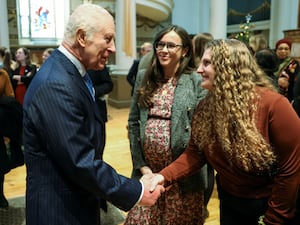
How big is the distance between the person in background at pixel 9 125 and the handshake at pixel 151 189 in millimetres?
1486

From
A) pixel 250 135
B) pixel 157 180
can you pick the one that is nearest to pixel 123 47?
pixel 157 180

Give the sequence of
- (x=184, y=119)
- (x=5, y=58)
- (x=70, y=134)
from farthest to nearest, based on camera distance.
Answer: (x=5, y=58)
(x=184, y=119)
(x=70, y=134)

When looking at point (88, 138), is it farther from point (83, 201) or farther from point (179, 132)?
point (179, 132)

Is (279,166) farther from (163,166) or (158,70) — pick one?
(158,70)

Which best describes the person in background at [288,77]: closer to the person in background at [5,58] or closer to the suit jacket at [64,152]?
the suit jacket at [64,152]

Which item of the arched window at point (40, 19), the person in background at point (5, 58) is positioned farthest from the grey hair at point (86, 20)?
the arched window at point (40, 19)

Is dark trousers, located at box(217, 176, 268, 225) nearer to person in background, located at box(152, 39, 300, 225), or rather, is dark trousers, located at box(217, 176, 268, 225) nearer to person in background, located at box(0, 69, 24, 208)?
person in background, located at box(152, 39, 300, 225)

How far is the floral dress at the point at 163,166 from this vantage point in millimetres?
1956

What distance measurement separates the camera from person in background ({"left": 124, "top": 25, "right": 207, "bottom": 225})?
6.33ft

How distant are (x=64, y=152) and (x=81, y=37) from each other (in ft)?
1.28

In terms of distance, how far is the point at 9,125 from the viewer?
2688 millimetres

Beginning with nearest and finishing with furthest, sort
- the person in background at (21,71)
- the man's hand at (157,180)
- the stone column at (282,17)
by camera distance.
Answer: the man's hand at (157,180)
the person in background at (21,71)
the stone column at (282,17)

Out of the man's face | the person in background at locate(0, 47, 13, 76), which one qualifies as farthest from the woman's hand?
the person in background at locate(0, 47, 13, 76)

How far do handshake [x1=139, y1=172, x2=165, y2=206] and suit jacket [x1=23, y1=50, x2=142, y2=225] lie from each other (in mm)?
111
